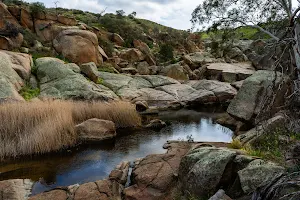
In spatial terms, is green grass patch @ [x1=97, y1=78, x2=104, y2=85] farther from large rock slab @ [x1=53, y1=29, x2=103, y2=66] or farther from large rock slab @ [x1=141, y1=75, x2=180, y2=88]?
large rock slab @ [x1=141, y1=75, x2=180, y2=88]

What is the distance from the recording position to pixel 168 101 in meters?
24.6

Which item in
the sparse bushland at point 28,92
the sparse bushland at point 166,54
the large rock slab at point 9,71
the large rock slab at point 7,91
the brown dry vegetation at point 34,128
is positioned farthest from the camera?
the sparse bushland at point 166,54

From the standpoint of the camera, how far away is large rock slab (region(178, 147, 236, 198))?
7.68 metres

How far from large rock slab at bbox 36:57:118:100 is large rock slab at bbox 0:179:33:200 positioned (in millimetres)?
11078

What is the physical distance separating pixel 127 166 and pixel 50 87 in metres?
12.3

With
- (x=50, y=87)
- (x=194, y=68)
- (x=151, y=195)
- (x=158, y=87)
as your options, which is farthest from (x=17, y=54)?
(x=194, y=68)

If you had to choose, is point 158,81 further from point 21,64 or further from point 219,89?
point 21,64

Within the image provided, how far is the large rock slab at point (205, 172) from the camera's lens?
768 centimetres

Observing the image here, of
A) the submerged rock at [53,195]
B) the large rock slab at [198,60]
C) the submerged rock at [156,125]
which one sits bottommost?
the submerged rock at [53,195]

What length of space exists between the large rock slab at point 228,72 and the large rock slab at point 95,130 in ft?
66.9

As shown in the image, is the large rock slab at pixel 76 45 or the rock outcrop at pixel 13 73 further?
the large rock slab at pixel 76 45

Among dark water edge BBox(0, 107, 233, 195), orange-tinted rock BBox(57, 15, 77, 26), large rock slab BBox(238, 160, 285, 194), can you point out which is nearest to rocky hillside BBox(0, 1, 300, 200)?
large rock slab BBox(238, 160, 285, 194)

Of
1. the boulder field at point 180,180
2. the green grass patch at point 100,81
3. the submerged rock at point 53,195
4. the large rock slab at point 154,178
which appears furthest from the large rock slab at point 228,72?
the submerged rock at point 53,195

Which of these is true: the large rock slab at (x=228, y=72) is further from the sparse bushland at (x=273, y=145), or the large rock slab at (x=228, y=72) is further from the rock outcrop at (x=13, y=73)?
the sparse bushland at (x=273, y=145)
